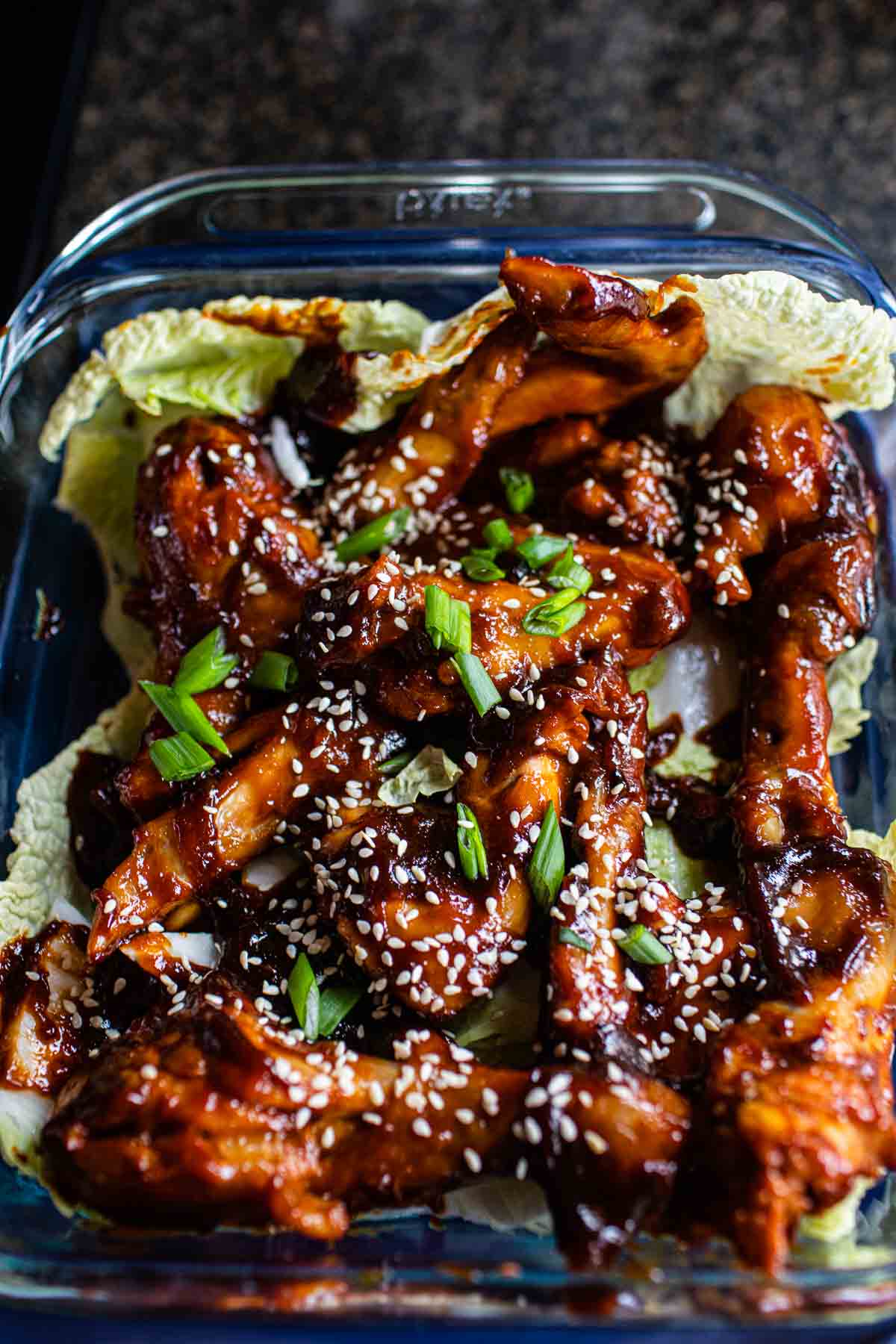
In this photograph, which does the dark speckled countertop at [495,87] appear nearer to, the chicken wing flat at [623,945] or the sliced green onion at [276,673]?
the sliced green onion at [276,673]

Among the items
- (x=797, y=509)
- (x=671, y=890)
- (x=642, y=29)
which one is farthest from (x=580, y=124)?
(x=671, y=890)

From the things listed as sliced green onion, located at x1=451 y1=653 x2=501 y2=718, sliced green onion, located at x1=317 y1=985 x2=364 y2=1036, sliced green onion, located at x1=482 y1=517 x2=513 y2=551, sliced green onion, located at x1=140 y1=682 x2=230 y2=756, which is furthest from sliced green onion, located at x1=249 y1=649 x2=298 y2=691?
sliced green onion, located at x1=317 y1=985 x2=364 y2=1036

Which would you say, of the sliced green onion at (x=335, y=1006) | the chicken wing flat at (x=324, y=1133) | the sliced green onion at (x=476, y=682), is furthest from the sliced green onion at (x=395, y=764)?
the chicken wing flat at (x=324, y=1133)

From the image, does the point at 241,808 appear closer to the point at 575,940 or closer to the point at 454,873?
the point at 454,873

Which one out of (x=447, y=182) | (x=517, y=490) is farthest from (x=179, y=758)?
(x=447, y=182)

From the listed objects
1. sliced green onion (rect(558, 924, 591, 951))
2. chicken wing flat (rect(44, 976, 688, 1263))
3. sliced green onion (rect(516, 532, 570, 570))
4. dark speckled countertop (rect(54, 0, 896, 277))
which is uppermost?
dark speckled countertop (rect(54, 0, 896, 277))

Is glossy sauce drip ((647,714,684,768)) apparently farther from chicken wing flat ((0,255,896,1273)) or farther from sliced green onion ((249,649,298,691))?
sliced green onion ((249,649,298,691))

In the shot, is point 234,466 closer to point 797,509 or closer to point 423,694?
point 423,694
